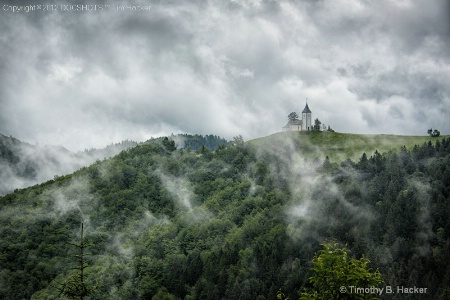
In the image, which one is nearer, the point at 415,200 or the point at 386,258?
the point at 386,258

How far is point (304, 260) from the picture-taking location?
176m

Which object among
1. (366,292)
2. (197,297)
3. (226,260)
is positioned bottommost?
(197,297)

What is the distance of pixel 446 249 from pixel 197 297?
304 feet

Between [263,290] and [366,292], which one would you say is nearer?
[366,292]

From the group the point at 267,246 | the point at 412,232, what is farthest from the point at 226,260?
the point at 412,232

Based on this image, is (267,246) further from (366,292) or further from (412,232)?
(366,292)

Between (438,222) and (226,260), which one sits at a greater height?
(438,222)

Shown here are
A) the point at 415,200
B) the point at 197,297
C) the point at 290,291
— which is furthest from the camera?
the point at 415,200

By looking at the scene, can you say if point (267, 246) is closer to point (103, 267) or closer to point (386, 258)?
point (386, 258)

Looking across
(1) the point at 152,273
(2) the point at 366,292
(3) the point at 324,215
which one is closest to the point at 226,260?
(1) the point at 152,273

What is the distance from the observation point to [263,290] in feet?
541

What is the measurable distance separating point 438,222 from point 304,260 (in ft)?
184

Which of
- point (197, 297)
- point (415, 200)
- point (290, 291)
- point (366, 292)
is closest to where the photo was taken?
point (366, 292)

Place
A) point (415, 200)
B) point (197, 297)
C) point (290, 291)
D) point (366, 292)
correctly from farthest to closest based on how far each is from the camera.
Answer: point (415, 200) < point (197, 297) < point (290, 291) < point (366, 292)
